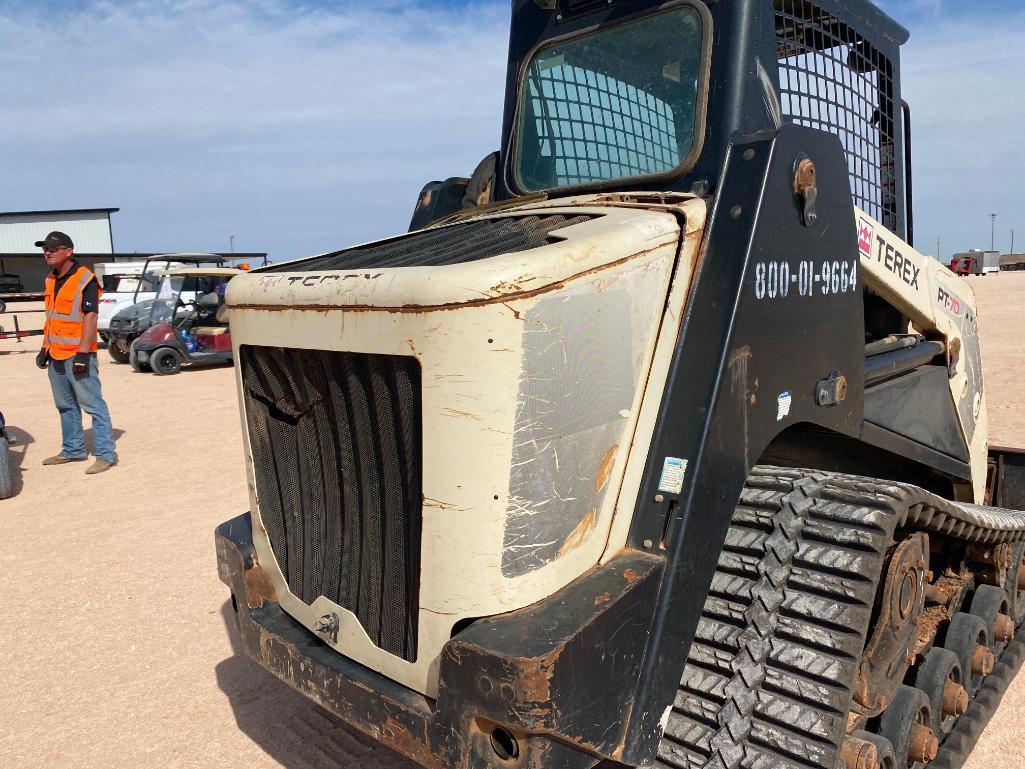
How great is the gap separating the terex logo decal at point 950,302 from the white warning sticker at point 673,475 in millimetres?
1987

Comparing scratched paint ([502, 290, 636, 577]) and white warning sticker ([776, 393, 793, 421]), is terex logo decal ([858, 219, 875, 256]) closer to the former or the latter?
white warning sticker ([776, 393, 793, 421])

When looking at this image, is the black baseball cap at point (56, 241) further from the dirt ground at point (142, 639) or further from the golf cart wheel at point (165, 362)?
the golf cart wheel at point (165, 362)

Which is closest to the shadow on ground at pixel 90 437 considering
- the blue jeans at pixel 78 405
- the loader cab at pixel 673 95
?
the blue jeans at pixel 78 405

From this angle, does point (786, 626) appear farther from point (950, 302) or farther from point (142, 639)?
point (142, 639)

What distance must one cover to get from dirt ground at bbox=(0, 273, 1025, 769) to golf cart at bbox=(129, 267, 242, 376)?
651 cm

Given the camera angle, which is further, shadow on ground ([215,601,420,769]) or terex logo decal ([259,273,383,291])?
shadow on ground ([215,601,420,769])

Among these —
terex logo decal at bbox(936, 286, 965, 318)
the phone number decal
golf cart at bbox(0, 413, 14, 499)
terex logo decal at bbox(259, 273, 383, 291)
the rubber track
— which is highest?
terex logo decal at bbox(259, 273, 383, 291)


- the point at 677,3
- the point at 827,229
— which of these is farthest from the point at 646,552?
the point at 677,3

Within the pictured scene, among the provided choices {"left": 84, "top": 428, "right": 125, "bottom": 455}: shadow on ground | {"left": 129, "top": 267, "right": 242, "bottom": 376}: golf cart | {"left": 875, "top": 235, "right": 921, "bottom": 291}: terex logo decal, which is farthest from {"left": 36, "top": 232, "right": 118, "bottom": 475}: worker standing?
{"left": 129, "top": 267, "right": 242, "bottom": 376}: golf cart

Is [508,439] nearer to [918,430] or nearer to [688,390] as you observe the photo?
[688,390]

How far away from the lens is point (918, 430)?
3.24 meters

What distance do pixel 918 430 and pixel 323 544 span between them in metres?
2.30

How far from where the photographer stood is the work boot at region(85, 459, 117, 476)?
7277 millimetres

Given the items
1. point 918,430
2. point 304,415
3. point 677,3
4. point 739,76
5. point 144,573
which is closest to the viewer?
point 304,415
